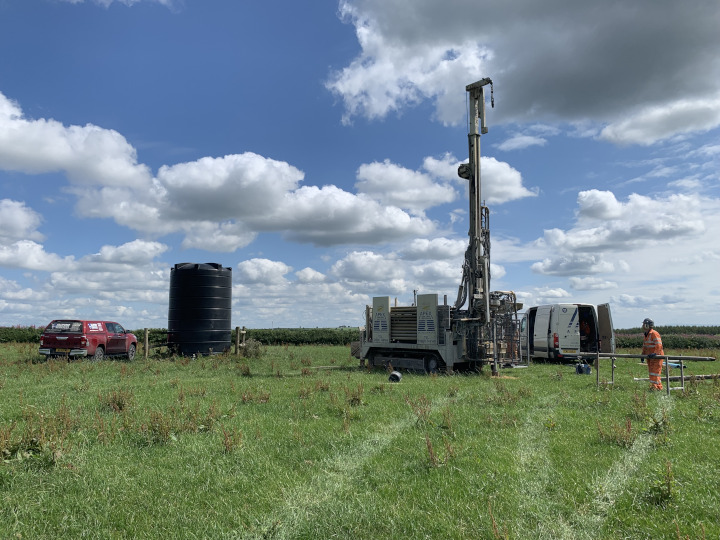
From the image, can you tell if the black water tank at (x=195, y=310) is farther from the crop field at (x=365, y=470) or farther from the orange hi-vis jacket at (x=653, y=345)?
the orange hi-vis jacket at (x=653, y=345)

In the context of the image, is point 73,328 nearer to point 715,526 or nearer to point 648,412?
point 648,412

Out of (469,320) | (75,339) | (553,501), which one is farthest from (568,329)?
(75,339)

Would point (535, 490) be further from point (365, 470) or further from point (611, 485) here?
point (365, 470)

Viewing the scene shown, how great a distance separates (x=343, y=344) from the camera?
42.8 m

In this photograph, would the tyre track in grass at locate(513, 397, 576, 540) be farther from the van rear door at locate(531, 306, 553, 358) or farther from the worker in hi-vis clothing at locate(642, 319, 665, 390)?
the van rear door at locate(531, 306, 553, 358)

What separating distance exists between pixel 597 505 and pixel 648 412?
463 cm

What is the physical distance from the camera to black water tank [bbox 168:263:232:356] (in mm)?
25312

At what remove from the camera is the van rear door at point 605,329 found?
68.1ft

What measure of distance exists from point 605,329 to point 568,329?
1435 millimetres

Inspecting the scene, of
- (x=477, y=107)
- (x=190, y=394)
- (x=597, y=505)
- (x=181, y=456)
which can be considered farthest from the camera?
(x=477, y=107)

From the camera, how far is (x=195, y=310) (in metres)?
25.4

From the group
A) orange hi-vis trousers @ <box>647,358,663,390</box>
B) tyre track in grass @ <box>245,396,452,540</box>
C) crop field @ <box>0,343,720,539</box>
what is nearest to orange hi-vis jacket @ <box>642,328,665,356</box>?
orange hi-vis trousers @ <box>647,358,663,390</box>

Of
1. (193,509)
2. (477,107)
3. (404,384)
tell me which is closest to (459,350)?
(404,384)

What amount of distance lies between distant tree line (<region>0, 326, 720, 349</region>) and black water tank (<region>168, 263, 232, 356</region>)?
5825mm
